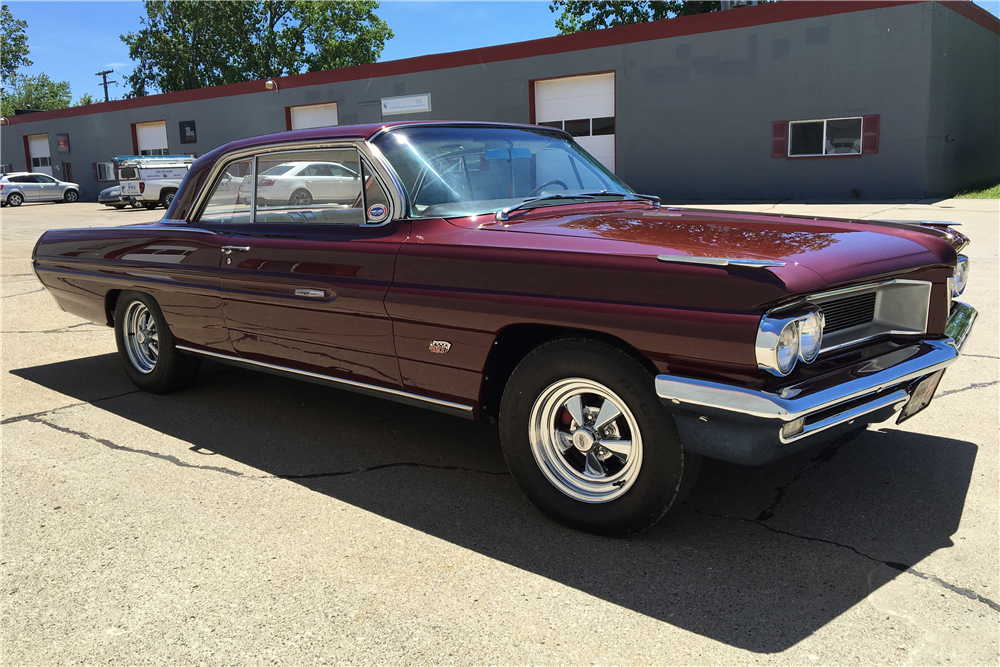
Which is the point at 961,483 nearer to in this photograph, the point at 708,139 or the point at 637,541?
the point at 637,541

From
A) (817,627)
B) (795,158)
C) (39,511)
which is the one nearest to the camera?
(817,627)

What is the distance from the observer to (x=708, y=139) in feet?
68.4

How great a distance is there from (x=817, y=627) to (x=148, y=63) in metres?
63.5

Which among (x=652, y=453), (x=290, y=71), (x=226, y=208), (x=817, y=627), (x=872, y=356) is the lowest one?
(x=817, y=627)

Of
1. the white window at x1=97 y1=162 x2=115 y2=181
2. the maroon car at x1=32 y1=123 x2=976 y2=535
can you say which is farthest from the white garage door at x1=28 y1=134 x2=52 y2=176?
the maroon car at x1=32 y1=123 x2=976 y2=535

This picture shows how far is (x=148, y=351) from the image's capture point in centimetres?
513

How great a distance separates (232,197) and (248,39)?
56.6m

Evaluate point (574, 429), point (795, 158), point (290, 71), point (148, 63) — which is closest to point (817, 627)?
point (574, 429)

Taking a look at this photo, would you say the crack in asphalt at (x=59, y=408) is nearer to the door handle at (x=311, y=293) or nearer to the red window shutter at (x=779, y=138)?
the door handle at (x=311, y=293)

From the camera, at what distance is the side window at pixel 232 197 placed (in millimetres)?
4332

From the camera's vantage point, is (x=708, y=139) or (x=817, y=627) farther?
(x=708, y=139)

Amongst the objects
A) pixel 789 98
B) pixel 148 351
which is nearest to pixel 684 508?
pixel 148 351

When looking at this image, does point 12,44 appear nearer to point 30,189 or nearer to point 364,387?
point 30,189

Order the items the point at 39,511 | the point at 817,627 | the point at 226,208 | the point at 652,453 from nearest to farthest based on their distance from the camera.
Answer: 1. the point at 817,627
2. the point at 652,453
3. the point at 39,511
4. the point at 226,208
